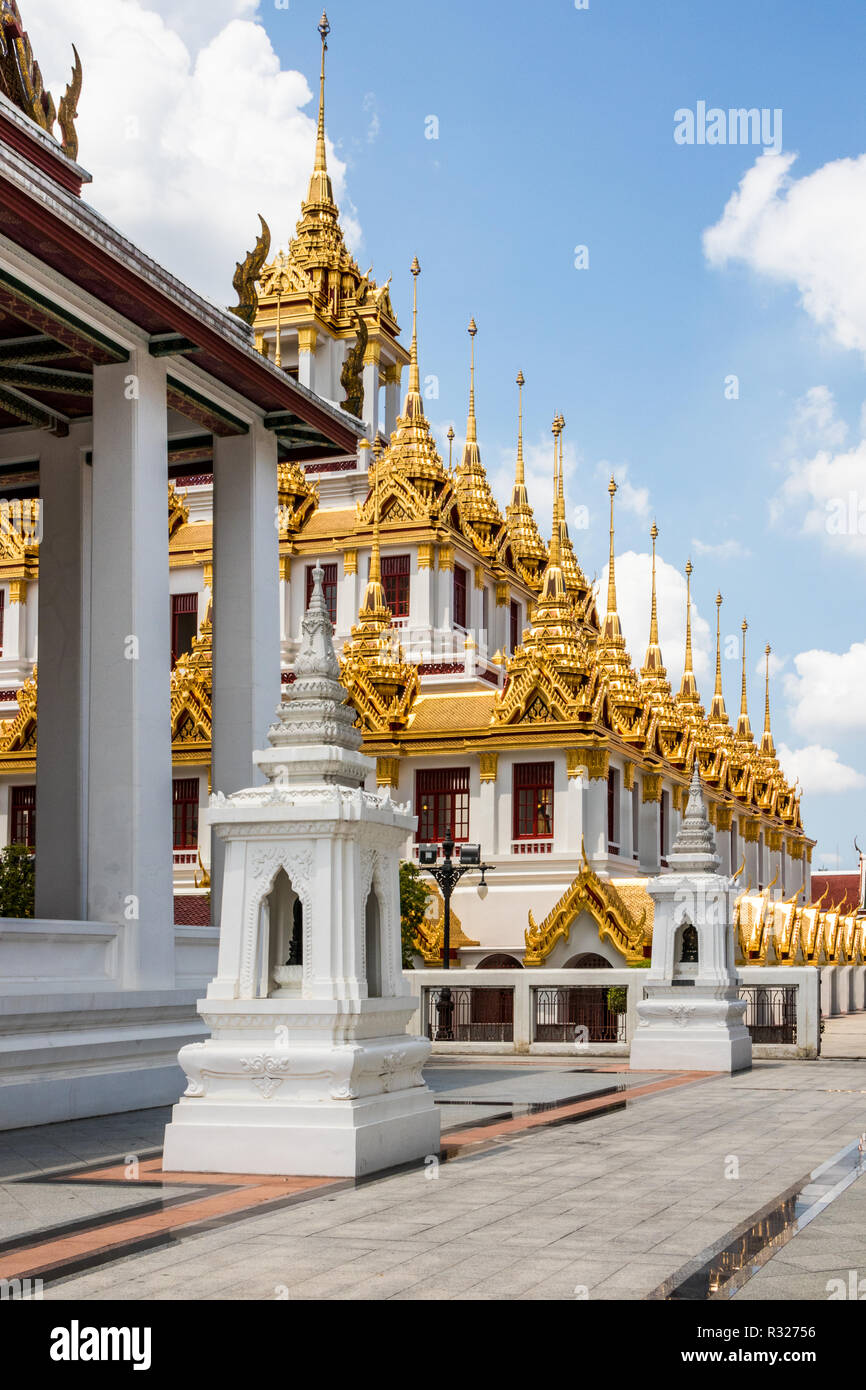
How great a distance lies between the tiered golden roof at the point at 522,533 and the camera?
45.2 metres

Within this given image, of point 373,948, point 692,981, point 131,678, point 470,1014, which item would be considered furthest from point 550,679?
point 373,948

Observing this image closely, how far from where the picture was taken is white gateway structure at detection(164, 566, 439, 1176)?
10828 mm

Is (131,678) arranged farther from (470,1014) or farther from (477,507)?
(477,507)

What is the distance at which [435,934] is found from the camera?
3331 centimetres

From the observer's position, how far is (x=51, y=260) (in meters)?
15.6

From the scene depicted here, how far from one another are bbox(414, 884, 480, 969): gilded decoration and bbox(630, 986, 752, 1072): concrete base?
11275mm

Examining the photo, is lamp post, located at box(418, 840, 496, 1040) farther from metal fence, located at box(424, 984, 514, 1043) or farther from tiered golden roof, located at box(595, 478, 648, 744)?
tiered golden roof, located at box(595, 478, 648, 744)

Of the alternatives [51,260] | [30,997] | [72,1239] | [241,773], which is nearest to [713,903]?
[241,773]

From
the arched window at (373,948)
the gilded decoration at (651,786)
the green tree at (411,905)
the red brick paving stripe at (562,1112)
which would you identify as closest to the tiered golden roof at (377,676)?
the green tree at (411,905)

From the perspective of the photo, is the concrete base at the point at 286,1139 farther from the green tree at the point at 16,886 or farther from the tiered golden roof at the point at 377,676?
the tiered golden roof at the point at 377,676

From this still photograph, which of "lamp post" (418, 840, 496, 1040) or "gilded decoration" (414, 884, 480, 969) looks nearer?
"lamp post" (418, 840, 496, 1040)

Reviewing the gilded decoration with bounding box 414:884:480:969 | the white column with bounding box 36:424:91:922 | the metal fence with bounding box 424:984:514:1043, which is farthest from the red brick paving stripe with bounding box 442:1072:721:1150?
the gilded decoration with bounding box 414:884:480:969
